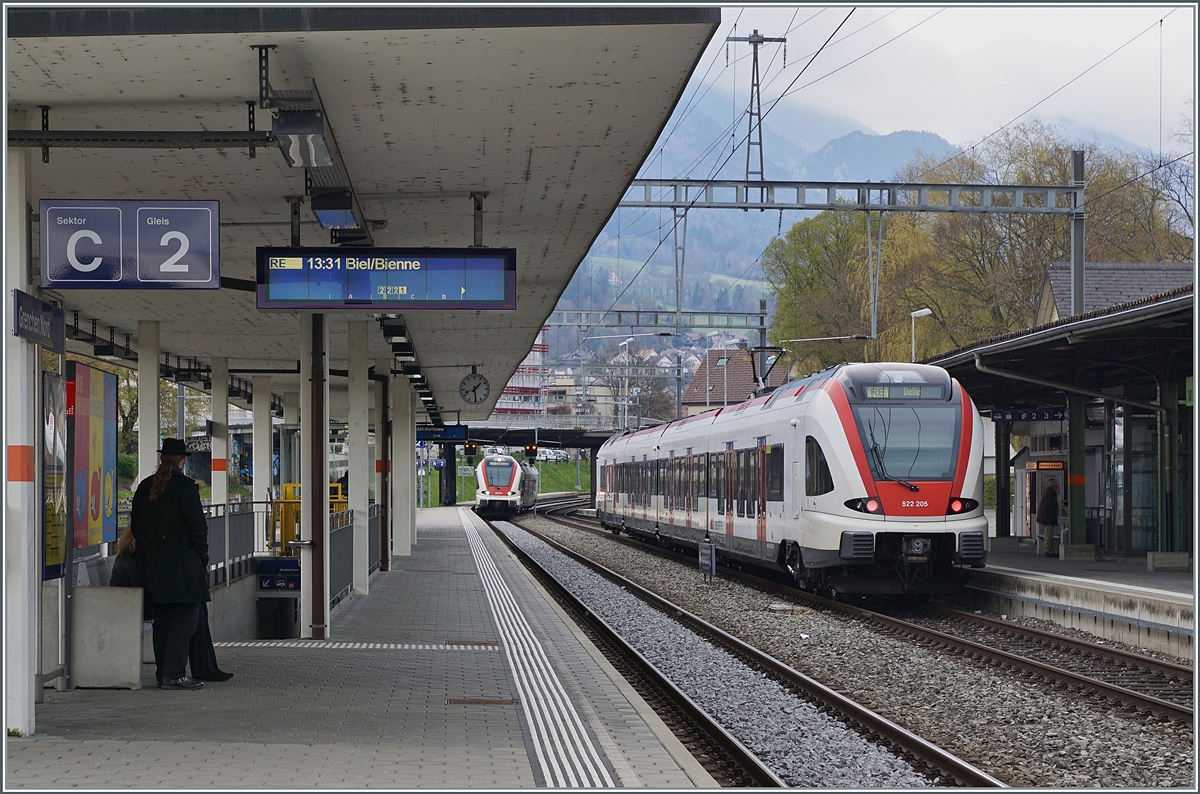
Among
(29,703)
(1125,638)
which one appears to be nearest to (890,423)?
(1125,638)

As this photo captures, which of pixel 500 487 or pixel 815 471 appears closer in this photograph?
pixel 815 471

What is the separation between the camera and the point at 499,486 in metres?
59.8

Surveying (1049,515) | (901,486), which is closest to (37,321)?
(901,486)

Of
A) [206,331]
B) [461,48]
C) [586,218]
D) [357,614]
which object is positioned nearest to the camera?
[461,48]

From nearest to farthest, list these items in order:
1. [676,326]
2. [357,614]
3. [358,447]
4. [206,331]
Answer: [357,614], [358,447], [206,331], [676,326]

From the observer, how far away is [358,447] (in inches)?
703

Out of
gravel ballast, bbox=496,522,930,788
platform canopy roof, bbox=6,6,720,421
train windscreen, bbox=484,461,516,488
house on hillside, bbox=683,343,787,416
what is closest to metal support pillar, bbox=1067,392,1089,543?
gravel ballast, bbox=496,522,930,788

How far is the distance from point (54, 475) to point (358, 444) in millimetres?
9783

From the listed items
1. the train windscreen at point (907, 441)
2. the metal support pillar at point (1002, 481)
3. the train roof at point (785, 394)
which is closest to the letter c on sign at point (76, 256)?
the train windscreen at point (907, 441)

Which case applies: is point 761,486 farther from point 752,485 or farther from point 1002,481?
point 1002,481

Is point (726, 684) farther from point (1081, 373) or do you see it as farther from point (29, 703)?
point (1081, 373)

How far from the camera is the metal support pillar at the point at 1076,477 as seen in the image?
71.8 ft

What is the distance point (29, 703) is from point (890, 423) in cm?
1160

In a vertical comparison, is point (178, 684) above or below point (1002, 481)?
below
